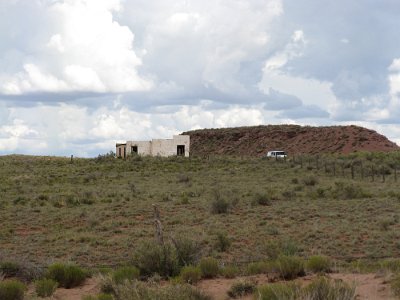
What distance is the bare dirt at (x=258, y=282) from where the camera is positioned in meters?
11.5

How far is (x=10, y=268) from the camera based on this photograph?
15656 mm

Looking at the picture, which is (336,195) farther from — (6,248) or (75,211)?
(6,248)

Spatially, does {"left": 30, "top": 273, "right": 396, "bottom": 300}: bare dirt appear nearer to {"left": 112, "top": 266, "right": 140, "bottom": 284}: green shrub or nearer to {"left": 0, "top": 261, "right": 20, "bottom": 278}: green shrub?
{"left": 112, "top": 266, "right": 140, "bottom": 284}: green shrub

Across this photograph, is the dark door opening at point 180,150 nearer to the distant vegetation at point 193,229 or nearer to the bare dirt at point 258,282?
the distant vegetation at point 193,229

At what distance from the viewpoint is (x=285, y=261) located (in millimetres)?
13734

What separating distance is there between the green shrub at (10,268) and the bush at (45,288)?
2278 millimetres

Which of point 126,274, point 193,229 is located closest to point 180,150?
point 193,229

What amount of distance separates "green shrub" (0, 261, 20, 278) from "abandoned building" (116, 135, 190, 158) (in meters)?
60.9

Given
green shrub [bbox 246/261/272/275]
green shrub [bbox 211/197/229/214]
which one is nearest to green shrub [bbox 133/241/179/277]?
green shrub [bbox 246/261/272/275]

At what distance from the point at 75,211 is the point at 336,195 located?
14.6 m

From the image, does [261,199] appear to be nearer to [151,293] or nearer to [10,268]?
[10,268]

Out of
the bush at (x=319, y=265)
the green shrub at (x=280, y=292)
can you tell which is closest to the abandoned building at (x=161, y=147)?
the bush at (x=319, y=265)

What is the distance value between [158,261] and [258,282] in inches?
112

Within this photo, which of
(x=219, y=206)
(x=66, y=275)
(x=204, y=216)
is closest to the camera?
(x=66, y=275)
